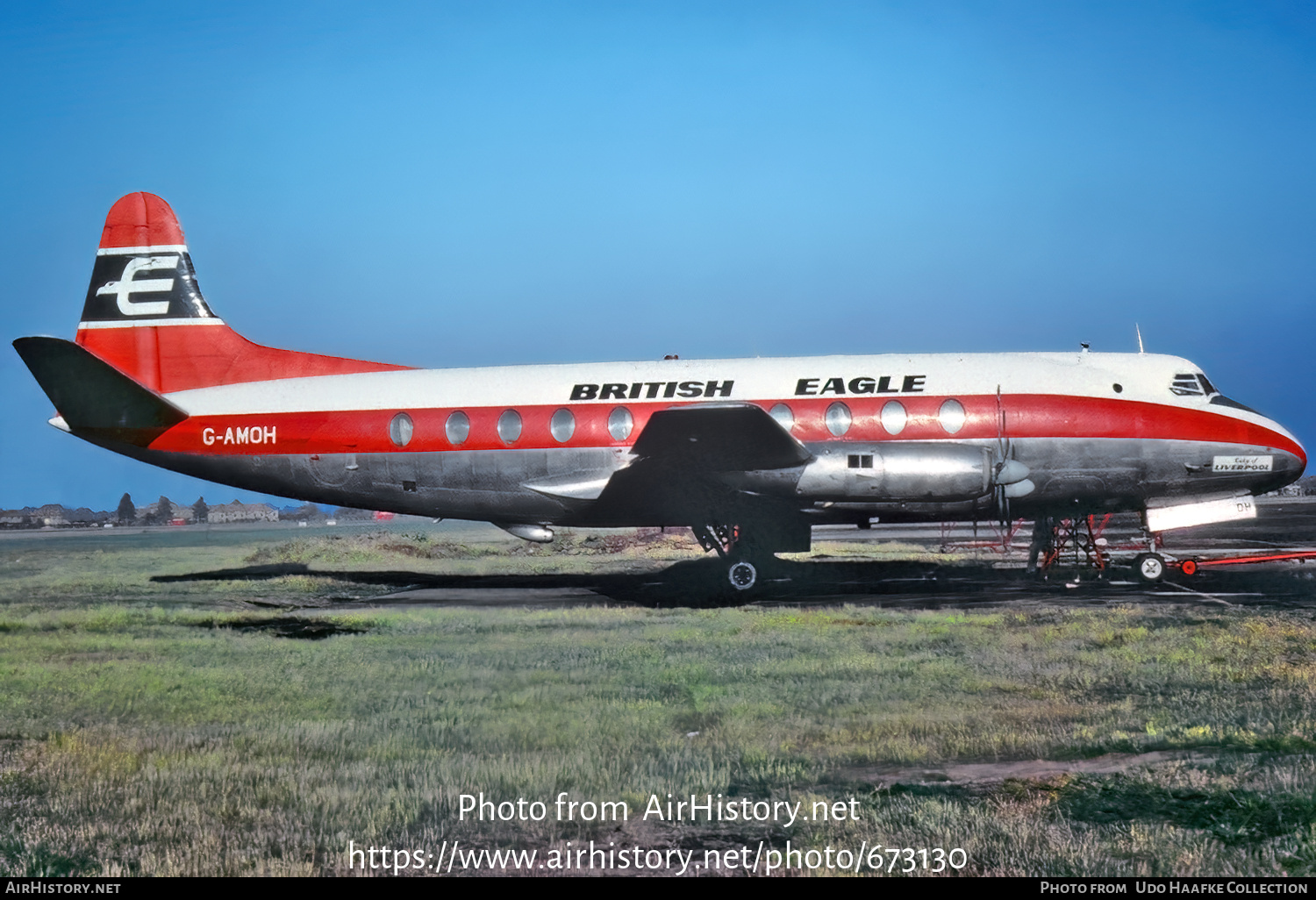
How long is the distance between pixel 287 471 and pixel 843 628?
11003mm

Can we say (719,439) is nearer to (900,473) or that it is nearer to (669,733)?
(900,473)

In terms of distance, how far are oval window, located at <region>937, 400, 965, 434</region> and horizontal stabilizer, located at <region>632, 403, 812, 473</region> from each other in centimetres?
271

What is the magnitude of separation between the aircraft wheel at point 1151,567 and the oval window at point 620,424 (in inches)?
386

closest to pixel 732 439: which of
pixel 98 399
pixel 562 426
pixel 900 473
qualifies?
pixel 900 473

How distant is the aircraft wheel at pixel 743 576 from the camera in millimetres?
16297

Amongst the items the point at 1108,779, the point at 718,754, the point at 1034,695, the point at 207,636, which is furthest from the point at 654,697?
the point at 207,636

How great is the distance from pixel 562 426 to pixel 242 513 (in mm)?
131949

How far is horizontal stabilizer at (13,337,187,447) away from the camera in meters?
16.5

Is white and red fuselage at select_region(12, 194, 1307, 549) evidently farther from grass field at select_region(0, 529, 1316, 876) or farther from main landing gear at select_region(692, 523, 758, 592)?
grass field at select_region(0, 529, 1316, 876)

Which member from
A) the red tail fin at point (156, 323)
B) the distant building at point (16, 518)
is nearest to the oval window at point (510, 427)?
the red tail fin at point (156, 323)

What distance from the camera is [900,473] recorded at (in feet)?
48.7

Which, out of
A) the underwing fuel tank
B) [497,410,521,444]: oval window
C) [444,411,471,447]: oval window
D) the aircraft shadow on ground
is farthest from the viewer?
[444,411,471,447]: oval window

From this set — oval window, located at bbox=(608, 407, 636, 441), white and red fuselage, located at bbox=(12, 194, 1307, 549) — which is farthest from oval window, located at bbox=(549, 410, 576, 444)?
oval window, located at bbox=(608, 407, 636, 441)
